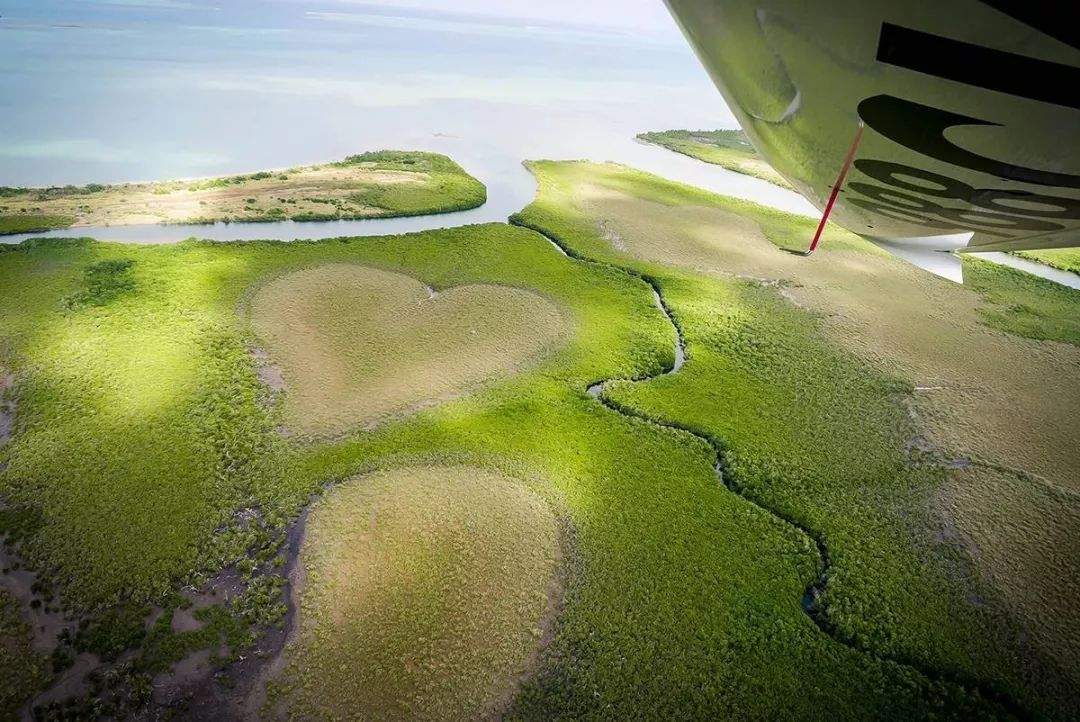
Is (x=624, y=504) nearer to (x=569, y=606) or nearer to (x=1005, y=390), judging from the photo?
(x=569, y=606)

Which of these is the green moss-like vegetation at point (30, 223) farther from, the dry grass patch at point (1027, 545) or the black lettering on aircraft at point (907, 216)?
the dry grass patch at point (1027, 545)

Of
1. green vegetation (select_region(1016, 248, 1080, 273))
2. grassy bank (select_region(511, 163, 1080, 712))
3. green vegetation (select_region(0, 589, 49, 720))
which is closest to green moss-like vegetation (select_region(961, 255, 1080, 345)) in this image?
grassy bank (select_region(511, 163, 1080, 712))

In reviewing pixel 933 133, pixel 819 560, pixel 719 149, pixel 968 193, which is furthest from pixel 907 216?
pixel 719 149

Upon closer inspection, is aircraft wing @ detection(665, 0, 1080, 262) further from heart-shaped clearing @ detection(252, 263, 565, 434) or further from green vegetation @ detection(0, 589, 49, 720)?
heart-shaped clearing @ detection(252, 263, 565, 434)

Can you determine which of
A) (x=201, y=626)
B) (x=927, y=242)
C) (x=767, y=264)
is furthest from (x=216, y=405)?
(x=767, y=264)

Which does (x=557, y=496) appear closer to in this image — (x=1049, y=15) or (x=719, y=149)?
(x=1049, y=15)

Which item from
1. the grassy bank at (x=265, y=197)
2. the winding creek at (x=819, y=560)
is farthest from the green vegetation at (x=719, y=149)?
the winding creek at (x=819, y=560)
